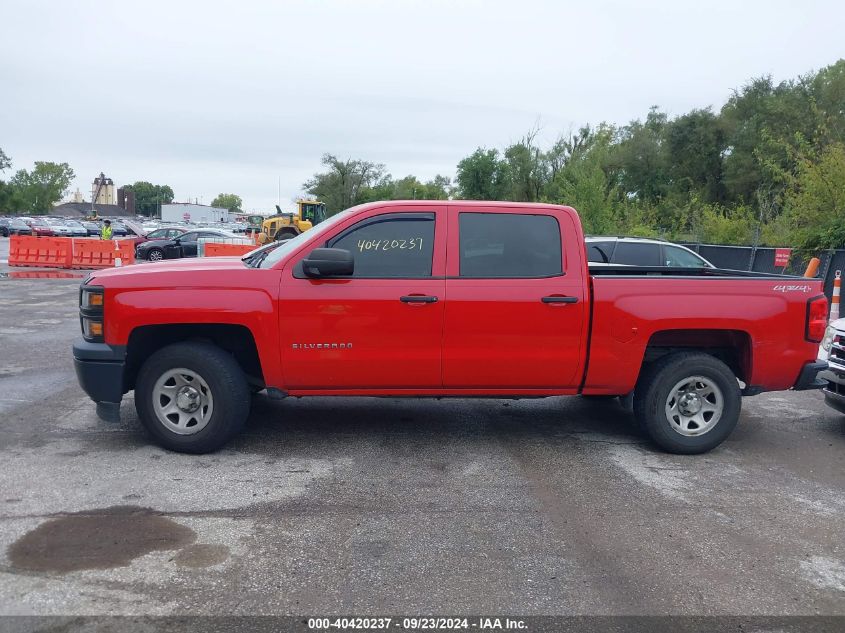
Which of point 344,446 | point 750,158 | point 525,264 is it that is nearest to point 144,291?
point 344,446

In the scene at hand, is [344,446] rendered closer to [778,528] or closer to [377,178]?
[778,528]

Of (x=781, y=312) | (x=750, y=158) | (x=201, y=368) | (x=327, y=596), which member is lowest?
(x=327, y=596)

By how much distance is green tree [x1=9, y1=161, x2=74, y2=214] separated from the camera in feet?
399

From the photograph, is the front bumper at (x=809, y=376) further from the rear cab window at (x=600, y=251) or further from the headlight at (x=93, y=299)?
the rear cab window at (x=600, y=251)

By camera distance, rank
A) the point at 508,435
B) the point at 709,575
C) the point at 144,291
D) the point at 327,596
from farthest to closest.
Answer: the point at 508,435 < the point at 144,291 < the point at 709,575 < the point at 327,596

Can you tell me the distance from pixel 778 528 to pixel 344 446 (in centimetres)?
324

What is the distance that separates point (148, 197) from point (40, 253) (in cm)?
17070

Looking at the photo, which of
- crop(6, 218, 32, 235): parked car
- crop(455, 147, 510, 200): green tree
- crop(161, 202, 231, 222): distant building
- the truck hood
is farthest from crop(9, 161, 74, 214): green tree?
the truck hood

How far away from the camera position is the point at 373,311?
18.6 ft

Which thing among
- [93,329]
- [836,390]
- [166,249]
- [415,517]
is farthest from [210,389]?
[166,249]

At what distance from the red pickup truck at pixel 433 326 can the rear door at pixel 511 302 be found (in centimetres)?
1

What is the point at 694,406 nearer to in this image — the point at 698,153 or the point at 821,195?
the point at 821,195

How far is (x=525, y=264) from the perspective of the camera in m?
5.93

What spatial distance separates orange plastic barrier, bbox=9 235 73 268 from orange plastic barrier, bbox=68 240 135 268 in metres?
0.26
